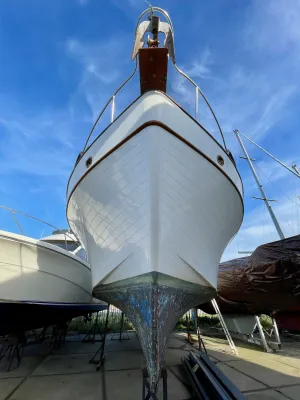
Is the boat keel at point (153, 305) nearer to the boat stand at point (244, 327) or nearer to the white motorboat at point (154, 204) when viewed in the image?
the white motorboat at point (154, 204)

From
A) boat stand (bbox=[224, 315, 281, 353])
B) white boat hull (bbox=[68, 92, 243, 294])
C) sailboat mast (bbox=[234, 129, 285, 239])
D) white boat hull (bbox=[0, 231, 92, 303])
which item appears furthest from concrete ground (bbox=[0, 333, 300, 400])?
sailboat mast (bbox=[234, 129, 285, 239])

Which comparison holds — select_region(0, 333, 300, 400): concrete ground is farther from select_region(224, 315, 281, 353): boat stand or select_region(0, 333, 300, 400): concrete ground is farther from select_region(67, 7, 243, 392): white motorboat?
select_region(67, 7, 243, 392): white motorboat

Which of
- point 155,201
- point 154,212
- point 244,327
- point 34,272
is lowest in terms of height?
point 244,327

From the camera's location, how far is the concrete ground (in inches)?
122

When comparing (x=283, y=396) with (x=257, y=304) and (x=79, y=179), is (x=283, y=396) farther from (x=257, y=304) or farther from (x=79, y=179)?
(x=79, y=179)

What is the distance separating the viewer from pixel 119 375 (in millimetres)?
3844

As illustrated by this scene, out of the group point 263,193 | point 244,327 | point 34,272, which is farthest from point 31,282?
point 263,193

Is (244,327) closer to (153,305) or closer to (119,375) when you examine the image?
(119,375)

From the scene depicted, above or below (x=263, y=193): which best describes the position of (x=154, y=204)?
below

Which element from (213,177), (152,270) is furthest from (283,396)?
(213,177)

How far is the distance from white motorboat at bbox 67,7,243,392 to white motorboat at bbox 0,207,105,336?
1.56 m

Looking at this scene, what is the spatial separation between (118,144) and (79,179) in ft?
3.02

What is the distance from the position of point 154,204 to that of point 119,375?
310cm

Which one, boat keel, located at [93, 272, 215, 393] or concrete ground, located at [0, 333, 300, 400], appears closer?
boat keel, located at [93, 272, 215, 393]
